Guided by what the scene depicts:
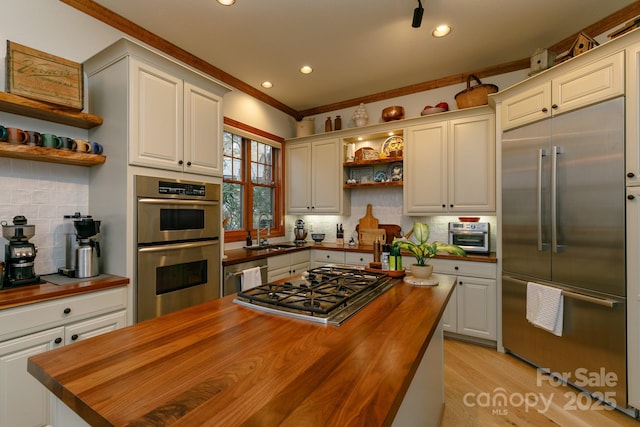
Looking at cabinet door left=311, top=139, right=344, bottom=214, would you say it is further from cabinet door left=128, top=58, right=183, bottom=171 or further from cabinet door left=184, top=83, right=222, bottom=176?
cabinet door left=128, top=58, right=183, bottom=171

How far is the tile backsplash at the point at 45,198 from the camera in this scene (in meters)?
1.98

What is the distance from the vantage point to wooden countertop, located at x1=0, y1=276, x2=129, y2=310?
156 centimetres

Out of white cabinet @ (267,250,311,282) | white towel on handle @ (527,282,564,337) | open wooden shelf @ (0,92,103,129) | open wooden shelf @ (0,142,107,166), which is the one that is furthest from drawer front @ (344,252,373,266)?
open wooden shelf @ (0,92,103,129)

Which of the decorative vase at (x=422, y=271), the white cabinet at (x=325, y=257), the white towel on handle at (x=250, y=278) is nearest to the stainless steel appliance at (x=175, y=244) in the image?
the white towel on handle at (x=250, y=278)

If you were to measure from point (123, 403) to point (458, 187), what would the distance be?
11.1ft

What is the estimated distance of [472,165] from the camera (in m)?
3.23

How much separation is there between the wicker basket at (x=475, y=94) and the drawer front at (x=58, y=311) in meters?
3.65

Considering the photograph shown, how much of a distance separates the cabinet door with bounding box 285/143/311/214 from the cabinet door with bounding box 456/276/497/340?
222cm

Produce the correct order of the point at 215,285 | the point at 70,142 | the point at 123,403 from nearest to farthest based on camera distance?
the point at 123,403
the point at 70,142
the point at 215,285

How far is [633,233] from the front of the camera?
1933 millimetres

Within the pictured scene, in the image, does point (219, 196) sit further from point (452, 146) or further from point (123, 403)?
point (452, 146)

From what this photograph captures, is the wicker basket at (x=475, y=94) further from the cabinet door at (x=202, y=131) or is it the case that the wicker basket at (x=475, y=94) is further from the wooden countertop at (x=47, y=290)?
the wooden countertop at (x=47, y=290)

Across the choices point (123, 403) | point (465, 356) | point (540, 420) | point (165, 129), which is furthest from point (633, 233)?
point (165, 129)

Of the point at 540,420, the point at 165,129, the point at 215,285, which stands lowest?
the point at 540,420
